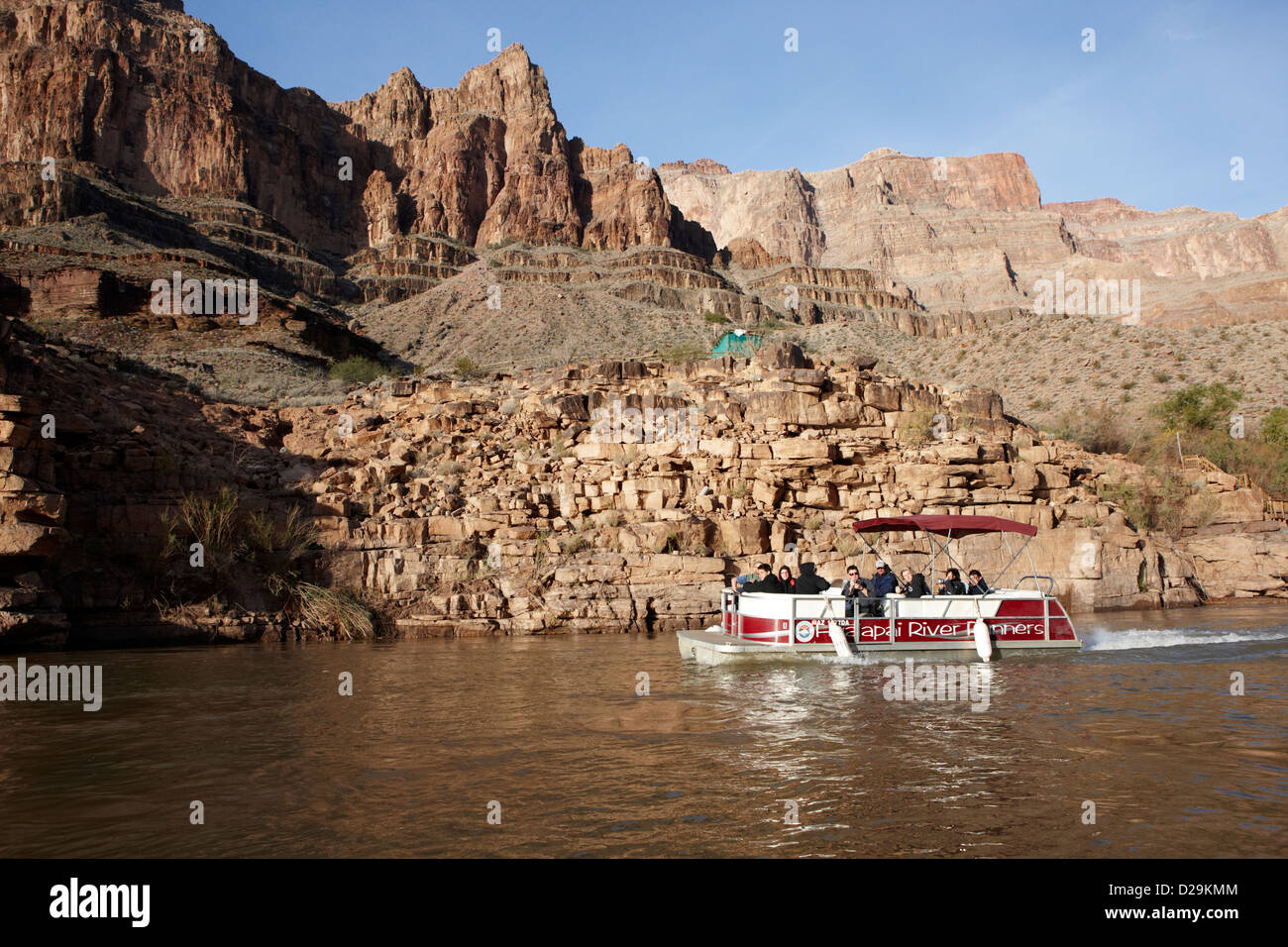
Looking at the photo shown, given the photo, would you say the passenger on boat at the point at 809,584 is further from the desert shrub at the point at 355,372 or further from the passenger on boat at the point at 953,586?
the desert shrub at the point at 355,372

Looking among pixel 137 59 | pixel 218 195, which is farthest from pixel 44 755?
pixel 137 59

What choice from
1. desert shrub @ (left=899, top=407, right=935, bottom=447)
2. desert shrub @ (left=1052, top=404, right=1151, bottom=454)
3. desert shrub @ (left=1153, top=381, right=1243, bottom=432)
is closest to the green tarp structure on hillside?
desert shrub @ (left=1052, top=404, right=1151, bottom=454)

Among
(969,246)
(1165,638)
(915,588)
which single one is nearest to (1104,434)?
(1165,638)

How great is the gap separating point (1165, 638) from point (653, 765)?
1191 cm

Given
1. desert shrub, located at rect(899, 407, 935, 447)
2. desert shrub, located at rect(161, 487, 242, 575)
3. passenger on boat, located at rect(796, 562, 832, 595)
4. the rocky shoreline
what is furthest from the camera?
desert shrub, located at rect(899, 407, 935, 447)

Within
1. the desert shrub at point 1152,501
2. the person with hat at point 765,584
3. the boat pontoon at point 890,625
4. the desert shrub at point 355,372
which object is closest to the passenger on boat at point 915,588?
the boat pontoon at point 890,625

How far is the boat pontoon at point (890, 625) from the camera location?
45.9ft

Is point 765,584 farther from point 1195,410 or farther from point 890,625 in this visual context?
point 1195,410

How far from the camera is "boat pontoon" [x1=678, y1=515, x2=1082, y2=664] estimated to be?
1398cm

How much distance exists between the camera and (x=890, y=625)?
1432cm

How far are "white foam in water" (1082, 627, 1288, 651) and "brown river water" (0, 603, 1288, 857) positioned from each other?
1.80 metres

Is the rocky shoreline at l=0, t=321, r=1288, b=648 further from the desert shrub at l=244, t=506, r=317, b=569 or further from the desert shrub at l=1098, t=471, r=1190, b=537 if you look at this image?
the desert shrub at l=1098, t=471, r=1190, b=537

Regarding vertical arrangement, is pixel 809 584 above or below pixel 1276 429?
below

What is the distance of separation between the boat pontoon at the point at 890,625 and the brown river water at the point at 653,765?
1290 millimetres
